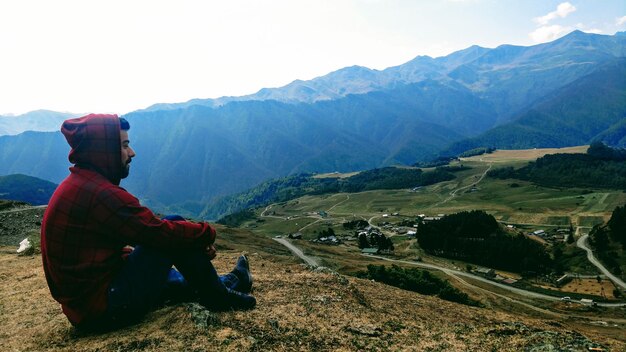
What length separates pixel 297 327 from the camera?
9.72 metres

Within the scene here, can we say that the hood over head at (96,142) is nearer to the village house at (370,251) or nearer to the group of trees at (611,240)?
the village house at (370,251)

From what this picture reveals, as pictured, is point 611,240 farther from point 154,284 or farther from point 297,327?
point 154,284

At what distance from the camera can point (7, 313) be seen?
39.1 ft

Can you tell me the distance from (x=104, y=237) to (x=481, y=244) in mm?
127507

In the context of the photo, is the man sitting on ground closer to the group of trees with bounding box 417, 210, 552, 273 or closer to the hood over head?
the hood over head

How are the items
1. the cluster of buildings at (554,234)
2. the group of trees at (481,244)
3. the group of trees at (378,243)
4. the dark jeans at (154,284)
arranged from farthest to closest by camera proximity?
the cluster of buildings at (554,234) < the group of trees at (378,243) < the group of trees at (481,244) < the dark jeans at (154,284)

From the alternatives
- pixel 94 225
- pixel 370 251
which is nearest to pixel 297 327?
pixel 94 225

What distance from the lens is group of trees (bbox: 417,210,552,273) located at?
361 feet

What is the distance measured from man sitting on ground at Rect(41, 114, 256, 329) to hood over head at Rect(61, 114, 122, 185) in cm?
2

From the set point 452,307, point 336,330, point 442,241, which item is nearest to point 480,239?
point 442,241

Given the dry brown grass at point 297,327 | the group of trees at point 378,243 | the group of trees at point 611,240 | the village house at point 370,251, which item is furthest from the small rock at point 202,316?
the group of trees at point 611,240

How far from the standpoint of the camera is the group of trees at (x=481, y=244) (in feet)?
361

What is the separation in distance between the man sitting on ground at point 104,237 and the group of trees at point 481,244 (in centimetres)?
11757

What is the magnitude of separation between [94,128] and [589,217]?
187 metres
